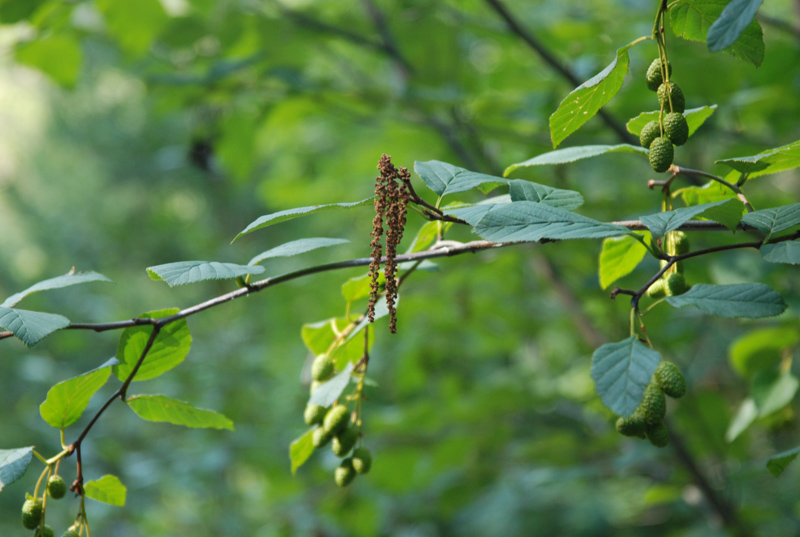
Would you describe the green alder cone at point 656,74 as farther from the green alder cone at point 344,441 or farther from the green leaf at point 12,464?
the green leaf at point 12,464

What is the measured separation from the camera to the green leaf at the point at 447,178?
0.57 metres

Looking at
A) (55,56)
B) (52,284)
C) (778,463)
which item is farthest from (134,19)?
(778,463)

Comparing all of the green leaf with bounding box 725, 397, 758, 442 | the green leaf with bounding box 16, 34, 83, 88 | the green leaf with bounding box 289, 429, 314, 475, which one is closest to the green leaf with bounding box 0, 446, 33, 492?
the green leaf with bounding box 289, 429, 314, 475

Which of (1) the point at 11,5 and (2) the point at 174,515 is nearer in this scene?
(1) the point at 11,5

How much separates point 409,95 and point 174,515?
3.99 meters

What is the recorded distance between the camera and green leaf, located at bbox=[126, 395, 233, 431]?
69 cm

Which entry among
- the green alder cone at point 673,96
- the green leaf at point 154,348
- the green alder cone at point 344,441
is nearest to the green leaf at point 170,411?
the green leaf at point 154,348

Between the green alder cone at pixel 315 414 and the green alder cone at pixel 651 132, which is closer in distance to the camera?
the green alder cone at pixel 651 132

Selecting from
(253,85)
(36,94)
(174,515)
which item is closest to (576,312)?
(253,85)

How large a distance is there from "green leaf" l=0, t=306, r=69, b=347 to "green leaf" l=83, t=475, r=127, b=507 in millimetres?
224

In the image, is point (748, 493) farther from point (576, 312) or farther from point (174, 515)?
point (174, 515)

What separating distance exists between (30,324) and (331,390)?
306mm

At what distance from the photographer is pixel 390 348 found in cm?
331

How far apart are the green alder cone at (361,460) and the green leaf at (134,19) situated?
1.23 meters
